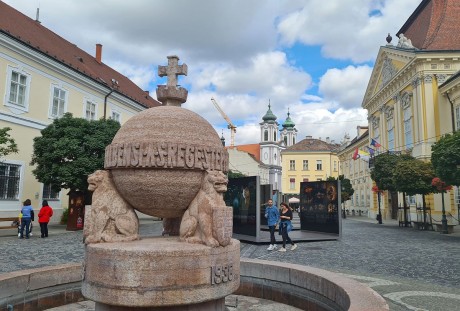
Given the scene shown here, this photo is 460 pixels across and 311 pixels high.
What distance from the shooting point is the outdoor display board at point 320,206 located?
1686 cm

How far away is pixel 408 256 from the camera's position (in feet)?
40.2

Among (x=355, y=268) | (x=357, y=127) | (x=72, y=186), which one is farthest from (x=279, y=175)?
(x=355, y=268)

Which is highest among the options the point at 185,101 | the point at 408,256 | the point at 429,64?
the point at 429,64

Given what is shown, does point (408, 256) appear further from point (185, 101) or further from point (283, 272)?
point (185, 101)

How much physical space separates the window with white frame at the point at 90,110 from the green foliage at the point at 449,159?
75.1 ft

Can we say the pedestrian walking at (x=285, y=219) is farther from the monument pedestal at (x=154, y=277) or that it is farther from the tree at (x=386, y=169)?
the tree at (x=386, y=169)

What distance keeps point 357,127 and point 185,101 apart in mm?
55491

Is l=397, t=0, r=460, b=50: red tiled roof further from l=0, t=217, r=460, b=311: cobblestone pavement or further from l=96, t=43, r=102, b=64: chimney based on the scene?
l=96, t=43, r=102, b=64: chimney

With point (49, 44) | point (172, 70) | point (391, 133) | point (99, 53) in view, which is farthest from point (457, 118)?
point (99, 53)

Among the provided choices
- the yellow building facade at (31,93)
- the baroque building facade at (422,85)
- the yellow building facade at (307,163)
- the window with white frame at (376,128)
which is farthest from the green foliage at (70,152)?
the yellow building facade at (307,163)

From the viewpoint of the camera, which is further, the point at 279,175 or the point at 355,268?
the point at 279,175

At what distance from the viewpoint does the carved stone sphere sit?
4.75 meters

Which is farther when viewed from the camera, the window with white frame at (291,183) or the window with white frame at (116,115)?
the window with white frame at (291,183)

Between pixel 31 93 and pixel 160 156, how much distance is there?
2118 centimetres
